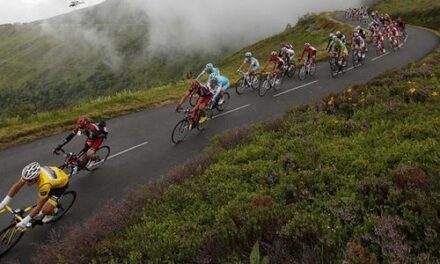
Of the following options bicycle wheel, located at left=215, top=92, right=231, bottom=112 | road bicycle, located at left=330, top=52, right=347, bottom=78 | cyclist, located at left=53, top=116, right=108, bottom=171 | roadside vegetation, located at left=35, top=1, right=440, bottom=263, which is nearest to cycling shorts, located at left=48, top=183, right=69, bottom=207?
roadside vegetation, located at left=35, top=1, right=440, bottom=263

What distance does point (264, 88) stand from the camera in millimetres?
24391

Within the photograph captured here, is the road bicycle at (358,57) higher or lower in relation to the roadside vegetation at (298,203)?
lower

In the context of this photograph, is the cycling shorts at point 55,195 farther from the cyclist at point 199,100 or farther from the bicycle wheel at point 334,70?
the bicycle wheel at point 334,70

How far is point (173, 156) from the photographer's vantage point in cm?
1534

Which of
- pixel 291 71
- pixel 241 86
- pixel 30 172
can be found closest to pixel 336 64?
pixel 291 71

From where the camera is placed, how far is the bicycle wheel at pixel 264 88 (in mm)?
24141

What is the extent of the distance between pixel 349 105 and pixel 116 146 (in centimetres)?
892

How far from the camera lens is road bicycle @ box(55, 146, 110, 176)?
13.4m

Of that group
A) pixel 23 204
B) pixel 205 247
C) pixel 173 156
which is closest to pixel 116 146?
pixel 173 156

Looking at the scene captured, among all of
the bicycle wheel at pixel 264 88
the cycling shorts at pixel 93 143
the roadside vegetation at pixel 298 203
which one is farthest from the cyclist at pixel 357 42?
the cycling shorts at pixel 93 143

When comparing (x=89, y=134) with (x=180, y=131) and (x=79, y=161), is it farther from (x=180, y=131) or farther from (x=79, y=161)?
(x=180, y=131)

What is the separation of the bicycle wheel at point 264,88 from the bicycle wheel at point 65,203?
47.4 feet

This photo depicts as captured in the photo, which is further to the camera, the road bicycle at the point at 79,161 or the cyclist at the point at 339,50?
the cyclist at the point at 339,50

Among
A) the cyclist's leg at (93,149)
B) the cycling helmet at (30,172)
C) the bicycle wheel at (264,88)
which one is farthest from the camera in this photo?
the bicycle wheel at (264,88)
